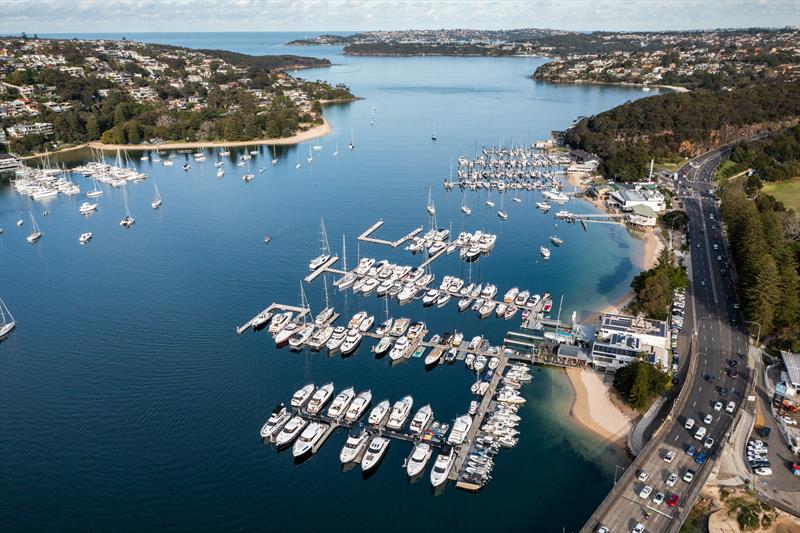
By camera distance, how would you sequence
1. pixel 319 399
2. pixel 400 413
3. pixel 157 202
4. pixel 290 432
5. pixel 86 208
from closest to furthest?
pixel 290 432 → pixel 400 413 → pixel 319 399 → pixel 86 208 → pixel 157 202

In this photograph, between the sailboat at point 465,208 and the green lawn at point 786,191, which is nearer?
the green lawn at point 786,191

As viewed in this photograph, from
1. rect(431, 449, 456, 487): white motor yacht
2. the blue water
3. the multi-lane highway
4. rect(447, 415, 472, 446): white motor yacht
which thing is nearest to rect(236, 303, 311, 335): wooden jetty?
the blue water

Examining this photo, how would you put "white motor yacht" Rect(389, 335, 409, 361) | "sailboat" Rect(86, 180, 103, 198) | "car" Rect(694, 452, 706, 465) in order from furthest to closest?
"sailboat" Rect(86, 180, 103, 198), "white motor yacht" Rect(389, 335, 409, 361), "car" Rect(694, 452, 706, 465)

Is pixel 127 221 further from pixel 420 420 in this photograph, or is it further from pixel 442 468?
pixel 442 468

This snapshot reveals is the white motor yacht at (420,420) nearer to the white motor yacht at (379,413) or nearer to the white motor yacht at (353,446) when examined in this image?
Result: the white motor yacht at (379,413)

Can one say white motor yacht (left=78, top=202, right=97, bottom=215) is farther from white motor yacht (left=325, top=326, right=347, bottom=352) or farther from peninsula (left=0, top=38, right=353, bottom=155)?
white motor yacht (left=325, top=326, right=347, bottom=352)

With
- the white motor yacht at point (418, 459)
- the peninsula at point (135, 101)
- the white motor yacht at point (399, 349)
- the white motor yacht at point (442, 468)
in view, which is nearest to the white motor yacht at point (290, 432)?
Result: the white motor yacht at point (418, 459)

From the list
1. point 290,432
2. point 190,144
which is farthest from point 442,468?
point 190,144
